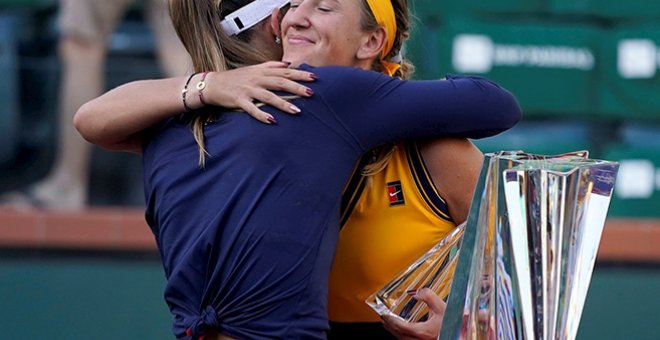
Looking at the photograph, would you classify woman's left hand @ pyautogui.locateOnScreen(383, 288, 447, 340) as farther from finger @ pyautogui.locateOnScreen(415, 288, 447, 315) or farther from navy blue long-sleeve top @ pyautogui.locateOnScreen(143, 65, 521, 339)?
navy blue long-sleeve top @ pyautogui.locateOnScreen(143, 65, 521, 339)

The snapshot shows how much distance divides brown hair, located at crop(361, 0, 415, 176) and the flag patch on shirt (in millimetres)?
35

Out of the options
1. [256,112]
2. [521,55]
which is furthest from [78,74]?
[256,112]

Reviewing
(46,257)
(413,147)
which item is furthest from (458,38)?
(413,147)

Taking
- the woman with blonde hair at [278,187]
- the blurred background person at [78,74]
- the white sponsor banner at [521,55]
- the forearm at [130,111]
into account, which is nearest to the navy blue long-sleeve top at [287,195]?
the woman with blonde hair at [278,187]

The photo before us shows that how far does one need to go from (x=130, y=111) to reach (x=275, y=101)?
0.30 metres

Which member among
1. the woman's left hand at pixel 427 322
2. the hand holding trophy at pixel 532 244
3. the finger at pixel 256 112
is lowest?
the woman's left hand at pixel 427 322

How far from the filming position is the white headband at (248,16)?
2355 millimetres

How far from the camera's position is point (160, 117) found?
2266 mm

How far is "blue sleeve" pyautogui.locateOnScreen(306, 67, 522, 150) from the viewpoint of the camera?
2148mm

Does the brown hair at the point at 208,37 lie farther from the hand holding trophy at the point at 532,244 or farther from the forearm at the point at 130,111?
the hand holding trophy at the point at 532,244

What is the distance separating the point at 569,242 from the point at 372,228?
1.29 feet

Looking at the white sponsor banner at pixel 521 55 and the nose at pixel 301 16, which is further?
the white sponsor banner at pixel 521 55

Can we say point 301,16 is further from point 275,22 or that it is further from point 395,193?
point 395,193

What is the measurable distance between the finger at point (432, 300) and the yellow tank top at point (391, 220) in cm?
6
